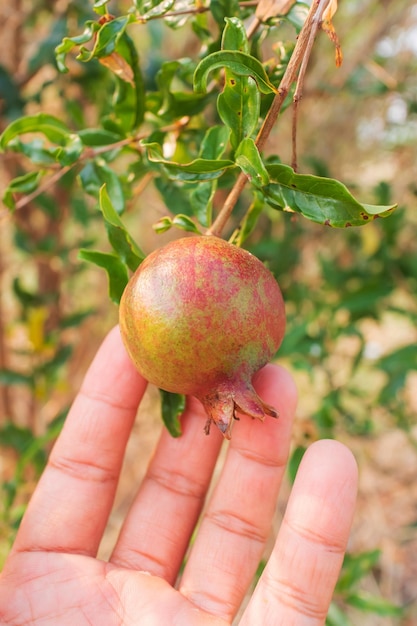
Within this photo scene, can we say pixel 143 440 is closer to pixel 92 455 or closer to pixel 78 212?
pixel 78 212

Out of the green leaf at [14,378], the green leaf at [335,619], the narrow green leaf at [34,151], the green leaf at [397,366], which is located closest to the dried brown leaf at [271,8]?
the narrow green leaf at [34,151]

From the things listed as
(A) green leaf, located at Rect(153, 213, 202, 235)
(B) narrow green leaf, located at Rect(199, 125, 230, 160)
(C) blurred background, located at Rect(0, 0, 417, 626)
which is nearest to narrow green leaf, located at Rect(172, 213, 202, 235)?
(A) green leaf, located at Rect(153, 213, 202, 235)

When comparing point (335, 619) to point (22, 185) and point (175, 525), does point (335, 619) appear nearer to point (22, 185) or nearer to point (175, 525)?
point (175, 525)

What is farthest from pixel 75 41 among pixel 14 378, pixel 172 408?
pixel 14 378

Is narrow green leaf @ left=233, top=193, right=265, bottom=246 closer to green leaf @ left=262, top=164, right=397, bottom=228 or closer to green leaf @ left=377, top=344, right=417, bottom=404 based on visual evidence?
green leaf @ left=262, top=164, right=397, bottom=228

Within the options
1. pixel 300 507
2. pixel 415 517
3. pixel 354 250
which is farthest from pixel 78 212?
pixel 415 517

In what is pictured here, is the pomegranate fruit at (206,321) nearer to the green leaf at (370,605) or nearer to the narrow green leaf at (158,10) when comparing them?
the narrow green leaf at (158,10)

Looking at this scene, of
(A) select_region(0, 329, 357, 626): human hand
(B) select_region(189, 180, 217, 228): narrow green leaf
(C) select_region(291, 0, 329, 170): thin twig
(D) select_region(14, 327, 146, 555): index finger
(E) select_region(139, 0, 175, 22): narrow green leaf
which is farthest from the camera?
(D) select_region(14, 327, 146, 555): index finger
